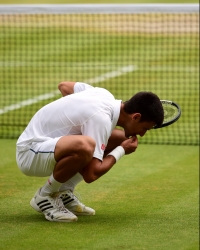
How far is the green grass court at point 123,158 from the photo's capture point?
6387 mm

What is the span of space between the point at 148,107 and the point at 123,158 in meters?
3.13

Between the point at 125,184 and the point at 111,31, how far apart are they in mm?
13822

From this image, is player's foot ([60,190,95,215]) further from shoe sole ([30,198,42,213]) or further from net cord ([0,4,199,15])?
net cord ([0,4,199,15])

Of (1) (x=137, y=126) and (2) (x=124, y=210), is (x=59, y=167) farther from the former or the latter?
(2) (x=124, y=210)

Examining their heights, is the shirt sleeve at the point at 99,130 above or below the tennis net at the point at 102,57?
above

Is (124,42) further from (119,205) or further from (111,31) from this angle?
(119,205)

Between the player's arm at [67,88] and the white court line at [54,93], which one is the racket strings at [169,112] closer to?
the player's arm at [67,88]

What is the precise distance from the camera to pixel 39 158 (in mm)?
6648

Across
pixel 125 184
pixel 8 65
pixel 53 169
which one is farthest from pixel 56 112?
pixel 8 65

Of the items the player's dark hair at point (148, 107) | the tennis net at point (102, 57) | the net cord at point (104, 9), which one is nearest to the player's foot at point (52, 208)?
the player's dark hair at point (148, 107)

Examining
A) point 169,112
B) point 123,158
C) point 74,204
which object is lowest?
point 123,158

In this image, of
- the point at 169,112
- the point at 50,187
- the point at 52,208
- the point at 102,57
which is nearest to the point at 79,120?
the point at 50,187

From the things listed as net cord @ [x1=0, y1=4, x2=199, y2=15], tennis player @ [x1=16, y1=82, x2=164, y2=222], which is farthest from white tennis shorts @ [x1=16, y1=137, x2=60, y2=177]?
net cord @ [x1=0, y1=4, x2=199, y2=15]

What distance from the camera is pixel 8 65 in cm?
1656
